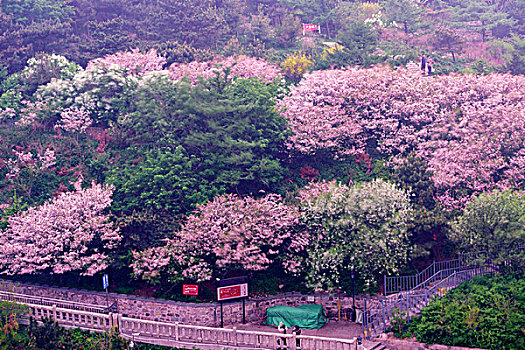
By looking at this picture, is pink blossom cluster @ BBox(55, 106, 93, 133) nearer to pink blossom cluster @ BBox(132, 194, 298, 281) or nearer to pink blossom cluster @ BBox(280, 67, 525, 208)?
pink blossom cluster @ BBox(132, 194, 298, 281)

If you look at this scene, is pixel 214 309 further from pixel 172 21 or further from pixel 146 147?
pixel 172 21

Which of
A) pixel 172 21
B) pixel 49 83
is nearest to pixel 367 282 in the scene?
pixel 49 83

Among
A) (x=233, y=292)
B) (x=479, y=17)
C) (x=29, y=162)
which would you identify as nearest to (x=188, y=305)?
(x=233, y=292)

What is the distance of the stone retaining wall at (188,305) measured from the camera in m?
27.2

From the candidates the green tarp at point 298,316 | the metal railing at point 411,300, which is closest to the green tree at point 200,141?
the green tarp at point 298,316

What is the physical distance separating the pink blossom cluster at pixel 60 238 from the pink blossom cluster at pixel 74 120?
9.06m

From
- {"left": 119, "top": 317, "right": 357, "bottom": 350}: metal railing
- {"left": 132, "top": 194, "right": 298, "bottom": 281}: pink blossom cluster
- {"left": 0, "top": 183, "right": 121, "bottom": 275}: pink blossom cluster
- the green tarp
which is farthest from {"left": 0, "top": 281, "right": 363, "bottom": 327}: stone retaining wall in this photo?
{"left": 119, "top": 317, "right": 357, "bottom": 350}: metal railing

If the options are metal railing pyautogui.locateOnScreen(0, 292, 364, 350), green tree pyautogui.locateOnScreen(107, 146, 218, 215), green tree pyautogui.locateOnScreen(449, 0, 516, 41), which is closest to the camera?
metal railing pyautogui.locateOnScreen(0, 292, 364, 350)

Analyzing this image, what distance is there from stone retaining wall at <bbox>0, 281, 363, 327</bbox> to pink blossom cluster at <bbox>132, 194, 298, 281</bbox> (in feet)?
5.10

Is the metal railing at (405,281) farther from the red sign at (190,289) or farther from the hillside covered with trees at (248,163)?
the red sign at (190,289)

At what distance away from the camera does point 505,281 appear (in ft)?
82.0

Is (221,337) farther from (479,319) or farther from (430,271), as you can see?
(430,271)

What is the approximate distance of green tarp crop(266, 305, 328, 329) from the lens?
26344 millimetres

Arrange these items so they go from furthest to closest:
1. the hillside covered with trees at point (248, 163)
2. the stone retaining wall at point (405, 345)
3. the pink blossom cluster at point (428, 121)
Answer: the pink blossom cluster at point (428, 121)
the hillside covered with trees at point (248, 163)
the stone retaining wall at point (405, 345)
